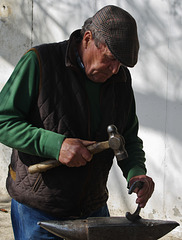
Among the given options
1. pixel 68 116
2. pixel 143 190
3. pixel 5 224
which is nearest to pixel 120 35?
pixel 68 116

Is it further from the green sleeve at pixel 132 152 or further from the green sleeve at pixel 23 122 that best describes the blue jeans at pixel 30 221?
the green sleeve at pixel 132 152

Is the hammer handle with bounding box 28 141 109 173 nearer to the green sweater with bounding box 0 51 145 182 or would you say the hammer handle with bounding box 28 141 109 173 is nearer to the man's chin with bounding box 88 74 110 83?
the green sweater with bounding box 0 51 145 182

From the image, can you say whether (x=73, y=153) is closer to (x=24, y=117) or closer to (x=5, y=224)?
(x=24, y=117)

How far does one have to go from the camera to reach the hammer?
1.92 metres

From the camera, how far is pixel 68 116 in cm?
204

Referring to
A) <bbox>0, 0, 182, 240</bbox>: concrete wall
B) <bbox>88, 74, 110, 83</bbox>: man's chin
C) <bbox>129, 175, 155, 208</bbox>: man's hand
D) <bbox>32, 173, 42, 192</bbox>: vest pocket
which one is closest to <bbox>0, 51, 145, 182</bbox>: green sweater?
<bbox>32, 173, 42, 192</bbox>: vest pocket

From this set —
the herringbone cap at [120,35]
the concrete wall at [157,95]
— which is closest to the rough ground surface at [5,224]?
the concrete wall at [157,95]

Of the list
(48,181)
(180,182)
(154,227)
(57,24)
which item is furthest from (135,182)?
(57,24)

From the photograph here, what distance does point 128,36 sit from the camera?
187cm

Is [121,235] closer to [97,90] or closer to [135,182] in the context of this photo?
[135,182]

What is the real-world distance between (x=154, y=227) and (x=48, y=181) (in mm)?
560

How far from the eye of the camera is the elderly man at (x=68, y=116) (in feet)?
6.26

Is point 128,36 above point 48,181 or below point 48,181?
above

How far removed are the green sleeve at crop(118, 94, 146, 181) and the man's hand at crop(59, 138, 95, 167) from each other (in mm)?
423
